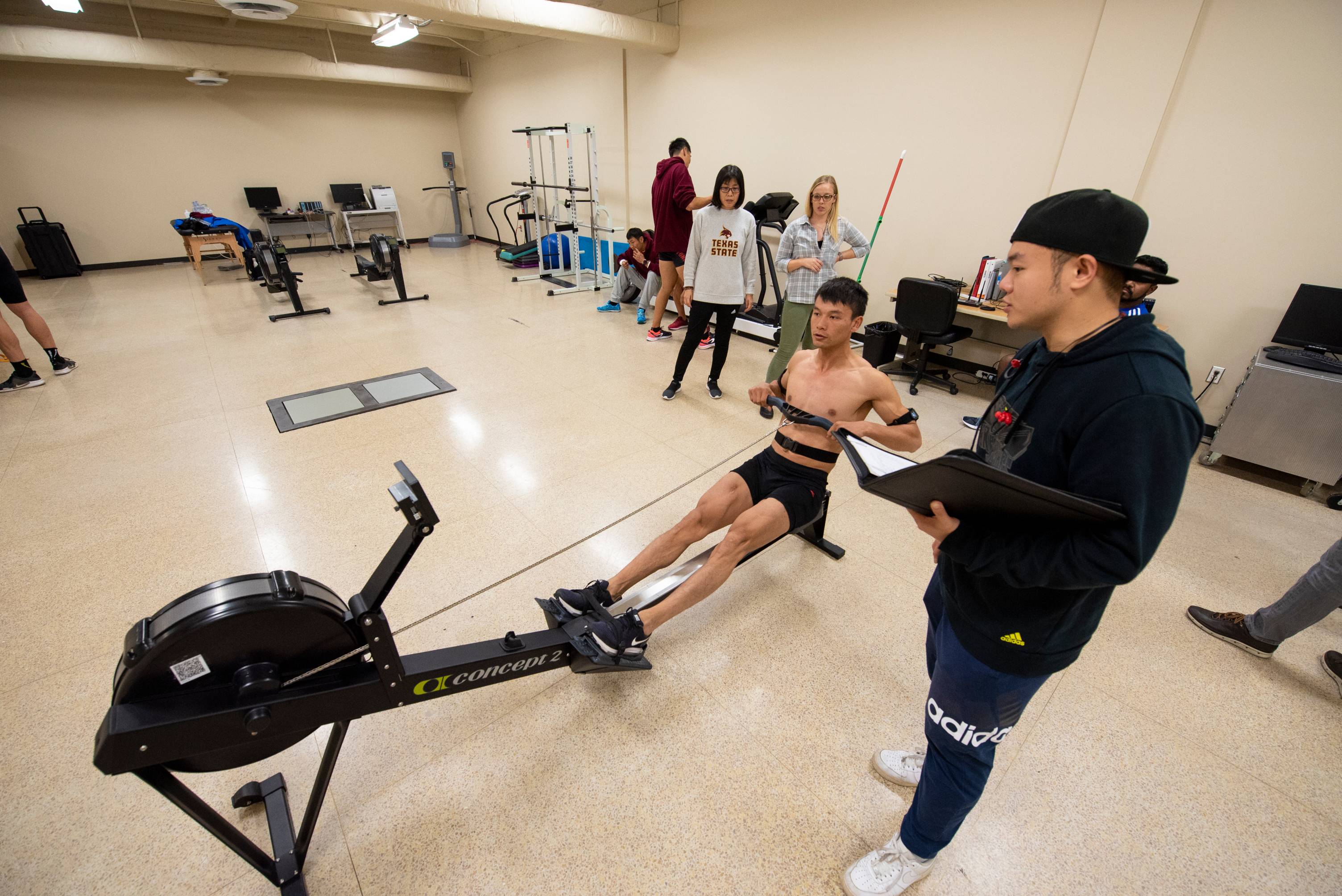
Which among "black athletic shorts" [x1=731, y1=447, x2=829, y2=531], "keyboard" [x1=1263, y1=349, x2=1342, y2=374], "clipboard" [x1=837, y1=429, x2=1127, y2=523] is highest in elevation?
"clipboard" [x1=837, y1=429, x2=1127, y2=523]

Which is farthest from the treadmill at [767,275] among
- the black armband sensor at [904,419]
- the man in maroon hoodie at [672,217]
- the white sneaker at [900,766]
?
the white sneaker at [900,766]

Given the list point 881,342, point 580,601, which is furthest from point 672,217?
point 580,601

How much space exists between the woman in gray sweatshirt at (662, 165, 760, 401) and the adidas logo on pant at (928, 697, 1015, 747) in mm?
2949

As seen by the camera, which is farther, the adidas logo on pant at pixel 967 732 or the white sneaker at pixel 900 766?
the white sneaker at pixel 900 766

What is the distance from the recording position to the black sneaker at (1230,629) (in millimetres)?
1927

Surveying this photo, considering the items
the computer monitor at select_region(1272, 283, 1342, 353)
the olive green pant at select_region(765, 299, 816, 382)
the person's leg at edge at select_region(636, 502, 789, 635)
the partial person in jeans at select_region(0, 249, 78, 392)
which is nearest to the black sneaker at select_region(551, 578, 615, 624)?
the person's leg at edge at select_region(636, 502, 789, 635)

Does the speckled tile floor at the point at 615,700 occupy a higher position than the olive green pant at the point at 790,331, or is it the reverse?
the olive green pant at the point at 790,331

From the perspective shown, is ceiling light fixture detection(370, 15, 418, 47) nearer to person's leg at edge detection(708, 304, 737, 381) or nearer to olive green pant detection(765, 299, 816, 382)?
person's leg at edge detection(708, 304, 737, 381)

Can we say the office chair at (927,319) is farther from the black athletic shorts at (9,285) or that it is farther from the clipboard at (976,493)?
the black athletic shorts at (9,285)

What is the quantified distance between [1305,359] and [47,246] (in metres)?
12.7

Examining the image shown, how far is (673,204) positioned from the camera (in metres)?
4.45

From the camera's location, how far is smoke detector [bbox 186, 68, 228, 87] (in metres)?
6.81

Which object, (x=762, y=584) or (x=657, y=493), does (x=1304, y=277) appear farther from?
(x=657, y=493)

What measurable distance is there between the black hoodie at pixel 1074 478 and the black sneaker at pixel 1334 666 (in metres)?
1.88
